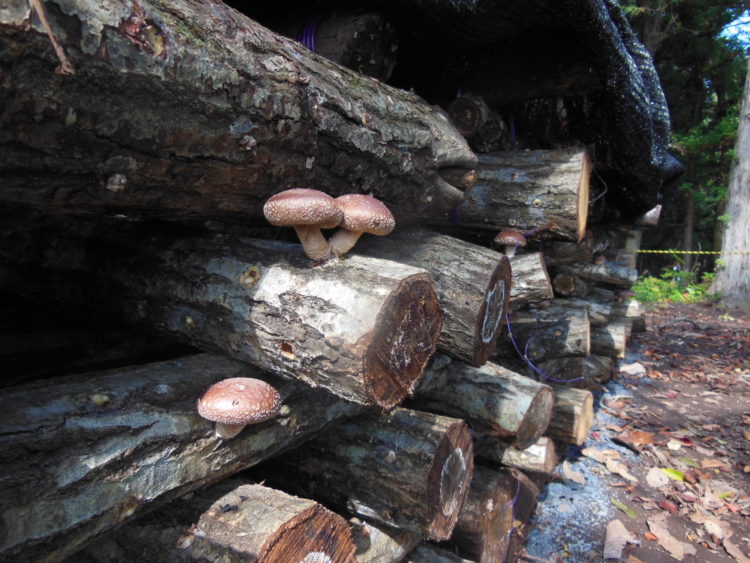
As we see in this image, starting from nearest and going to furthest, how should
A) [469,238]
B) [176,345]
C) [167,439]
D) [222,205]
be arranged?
[167,439], [222,205], [176,345], [469,238]

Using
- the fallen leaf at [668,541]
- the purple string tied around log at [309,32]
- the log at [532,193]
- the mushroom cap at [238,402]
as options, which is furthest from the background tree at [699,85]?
the mushroom cap at [238,402]

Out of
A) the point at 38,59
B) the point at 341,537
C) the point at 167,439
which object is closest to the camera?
the point at 38,59

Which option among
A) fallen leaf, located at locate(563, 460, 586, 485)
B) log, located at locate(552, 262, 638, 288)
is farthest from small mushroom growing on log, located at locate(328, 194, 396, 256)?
log, located at locate(552, 262, 638, 288)

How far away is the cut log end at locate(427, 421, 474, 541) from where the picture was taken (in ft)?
6.46

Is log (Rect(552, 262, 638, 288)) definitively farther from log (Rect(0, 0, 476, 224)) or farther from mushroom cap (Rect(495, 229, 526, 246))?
log (Rect(0, 0, 476, 224))

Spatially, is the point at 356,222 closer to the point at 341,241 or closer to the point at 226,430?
the point at 341,241

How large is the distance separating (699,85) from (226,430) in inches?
705

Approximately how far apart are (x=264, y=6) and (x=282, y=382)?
2633 mm

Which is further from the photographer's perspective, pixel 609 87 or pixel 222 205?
pixel 609 87

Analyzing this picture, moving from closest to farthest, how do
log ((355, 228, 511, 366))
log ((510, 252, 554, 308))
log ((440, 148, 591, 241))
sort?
1. log ((355, 228, 511, 366))
2. log ((440, 148, 591, 241))
3. log ((510, 252, 554, 308))

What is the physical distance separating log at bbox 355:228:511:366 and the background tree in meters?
10.4

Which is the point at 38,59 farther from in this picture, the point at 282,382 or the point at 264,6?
the point at 264,6

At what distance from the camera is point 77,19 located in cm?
114

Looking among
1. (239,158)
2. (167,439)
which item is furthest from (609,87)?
(167,439)
